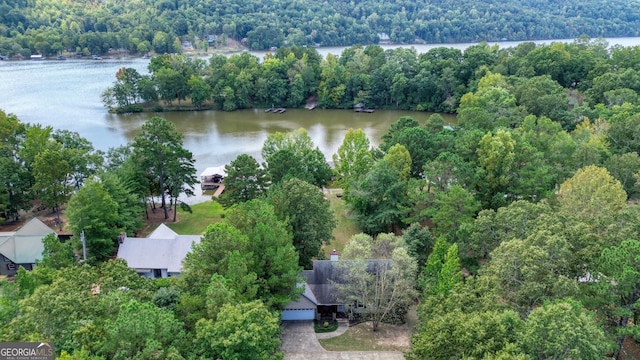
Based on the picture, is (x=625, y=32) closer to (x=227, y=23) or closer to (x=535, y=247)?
(x=227, y=23)

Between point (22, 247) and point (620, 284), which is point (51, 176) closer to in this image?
point (22, 247)

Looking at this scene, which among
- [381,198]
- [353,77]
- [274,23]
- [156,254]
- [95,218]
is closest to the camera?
[95,218]

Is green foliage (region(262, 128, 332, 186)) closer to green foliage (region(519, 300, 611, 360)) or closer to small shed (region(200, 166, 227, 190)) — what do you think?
small shed (region(200, 166, 227, 190))

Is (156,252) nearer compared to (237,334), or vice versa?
(237,334)

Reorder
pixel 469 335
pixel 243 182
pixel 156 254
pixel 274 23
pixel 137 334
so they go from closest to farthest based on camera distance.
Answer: pixel 137 334, pixel 469 335, pixel 156 254, pixel 243 182, pixel 274 23

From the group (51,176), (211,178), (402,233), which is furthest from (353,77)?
(51,176)

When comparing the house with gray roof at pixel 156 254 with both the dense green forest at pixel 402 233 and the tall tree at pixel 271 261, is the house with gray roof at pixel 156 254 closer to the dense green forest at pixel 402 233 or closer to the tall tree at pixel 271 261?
the dense green forest at pixel 402 233

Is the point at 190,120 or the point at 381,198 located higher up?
the point at 381,198

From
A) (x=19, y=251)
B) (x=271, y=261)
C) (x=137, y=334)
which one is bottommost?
(x=19, y=251)

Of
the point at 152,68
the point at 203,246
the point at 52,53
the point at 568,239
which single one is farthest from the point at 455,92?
the point at 52,53
